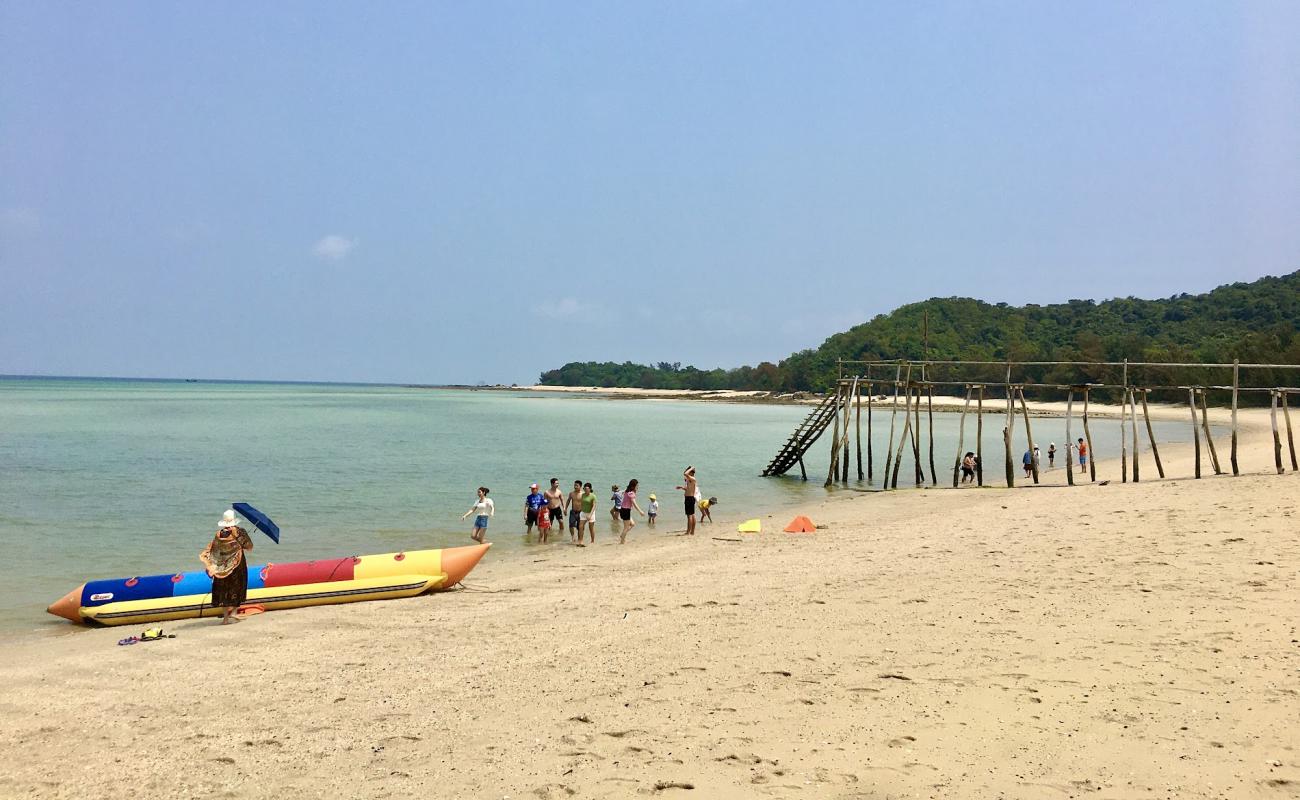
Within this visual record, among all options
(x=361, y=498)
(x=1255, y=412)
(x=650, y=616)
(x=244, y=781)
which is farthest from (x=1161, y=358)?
(x=244, y=781)

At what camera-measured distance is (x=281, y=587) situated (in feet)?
35.2

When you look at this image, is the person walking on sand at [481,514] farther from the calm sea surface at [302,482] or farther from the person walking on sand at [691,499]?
the person walking on sand at [691,499]

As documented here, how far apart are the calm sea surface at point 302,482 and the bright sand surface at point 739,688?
4911 mm

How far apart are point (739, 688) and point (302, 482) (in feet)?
73.2

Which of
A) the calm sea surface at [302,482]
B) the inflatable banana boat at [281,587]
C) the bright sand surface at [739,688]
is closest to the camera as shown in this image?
the bright sand surface at [739,688]

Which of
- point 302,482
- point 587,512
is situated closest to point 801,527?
point 587,512

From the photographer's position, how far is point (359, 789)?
519cm

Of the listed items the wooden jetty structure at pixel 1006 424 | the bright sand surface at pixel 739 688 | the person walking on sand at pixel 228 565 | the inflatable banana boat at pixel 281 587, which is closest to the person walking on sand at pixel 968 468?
the wooden jetty structure at pixel 1006 424

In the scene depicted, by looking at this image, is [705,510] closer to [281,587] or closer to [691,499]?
[691,499]

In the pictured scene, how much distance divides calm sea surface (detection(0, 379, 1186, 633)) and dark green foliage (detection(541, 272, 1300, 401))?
1821 centimetres

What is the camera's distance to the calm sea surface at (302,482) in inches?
608

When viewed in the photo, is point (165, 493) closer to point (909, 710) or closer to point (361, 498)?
point (361, 498)

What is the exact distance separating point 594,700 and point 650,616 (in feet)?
8.41

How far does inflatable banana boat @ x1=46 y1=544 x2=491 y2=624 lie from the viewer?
10.4 metres
